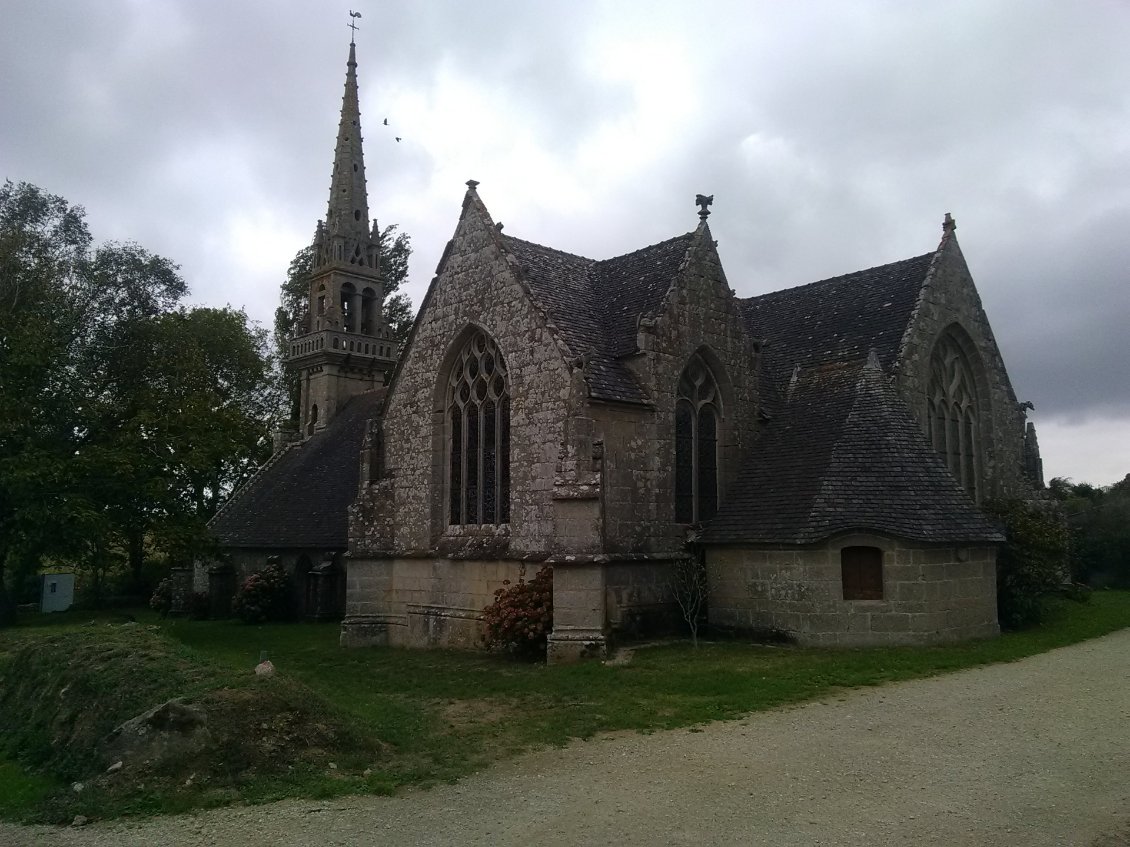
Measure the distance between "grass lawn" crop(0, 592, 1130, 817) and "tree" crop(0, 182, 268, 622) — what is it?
395 centimetres

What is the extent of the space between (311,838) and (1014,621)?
52.3 ft

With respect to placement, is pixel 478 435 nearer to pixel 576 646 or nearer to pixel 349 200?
pixel 576 646

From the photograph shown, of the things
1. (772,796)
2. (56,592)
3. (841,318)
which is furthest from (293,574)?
(772,796)

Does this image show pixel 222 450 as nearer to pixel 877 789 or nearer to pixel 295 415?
pixel 877 789

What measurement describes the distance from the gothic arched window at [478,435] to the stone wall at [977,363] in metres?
9.37

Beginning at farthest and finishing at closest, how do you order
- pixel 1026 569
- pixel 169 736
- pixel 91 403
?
pixel 91 403
pixel 1026 569
pixel 169 736

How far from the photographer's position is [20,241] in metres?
24.7

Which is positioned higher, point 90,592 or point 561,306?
point 561,306

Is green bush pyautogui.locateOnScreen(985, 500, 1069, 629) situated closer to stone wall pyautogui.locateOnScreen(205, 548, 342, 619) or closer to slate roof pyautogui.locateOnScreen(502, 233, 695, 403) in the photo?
slate roof pyautogui.locateOnScreen(502, 233, 695, 403)

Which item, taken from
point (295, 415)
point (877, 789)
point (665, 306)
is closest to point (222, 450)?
point (665, 306)

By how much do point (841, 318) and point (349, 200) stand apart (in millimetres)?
22873

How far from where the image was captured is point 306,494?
32312mm

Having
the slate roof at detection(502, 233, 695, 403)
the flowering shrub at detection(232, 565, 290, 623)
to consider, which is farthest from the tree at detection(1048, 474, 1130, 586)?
the flowering shrub at detection(232, 565, 290, 623)

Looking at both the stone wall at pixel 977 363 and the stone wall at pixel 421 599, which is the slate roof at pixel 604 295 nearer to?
the stone wall at pixel 421 599
